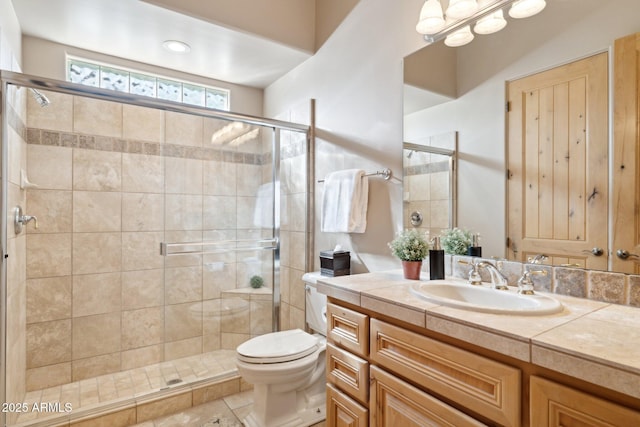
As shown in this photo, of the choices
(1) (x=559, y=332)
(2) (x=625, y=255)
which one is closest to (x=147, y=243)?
(1) (x=559, y=332)

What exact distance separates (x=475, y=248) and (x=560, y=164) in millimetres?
484

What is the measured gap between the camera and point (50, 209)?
93.4 inches

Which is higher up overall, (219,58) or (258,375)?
(219,58)

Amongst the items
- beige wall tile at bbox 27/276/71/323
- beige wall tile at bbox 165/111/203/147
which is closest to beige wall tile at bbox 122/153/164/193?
beige wall tile at bbox 165/111/203/147

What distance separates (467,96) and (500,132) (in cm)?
25

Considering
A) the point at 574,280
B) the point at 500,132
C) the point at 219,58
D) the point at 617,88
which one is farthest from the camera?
the point at 219,58

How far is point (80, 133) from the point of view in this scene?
248cm

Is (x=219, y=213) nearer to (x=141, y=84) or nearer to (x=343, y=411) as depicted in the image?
(x=141, y=84)

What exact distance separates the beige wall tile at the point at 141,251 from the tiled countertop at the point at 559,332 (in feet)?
6.76

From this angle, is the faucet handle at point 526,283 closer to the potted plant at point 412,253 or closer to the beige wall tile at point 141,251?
the potted plant at point 412,253

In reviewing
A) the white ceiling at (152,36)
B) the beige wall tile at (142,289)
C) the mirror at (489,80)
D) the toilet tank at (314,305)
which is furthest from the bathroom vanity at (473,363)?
the white ceiling at (152,36)

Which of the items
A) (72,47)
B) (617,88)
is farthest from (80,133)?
(617,88)

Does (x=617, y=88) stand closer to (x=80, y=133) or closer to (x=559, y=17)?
(x=559, y=17)

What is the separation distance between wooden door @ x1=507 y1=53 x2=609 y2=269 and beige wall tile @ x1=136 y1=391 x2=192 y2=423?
2.05 meters
